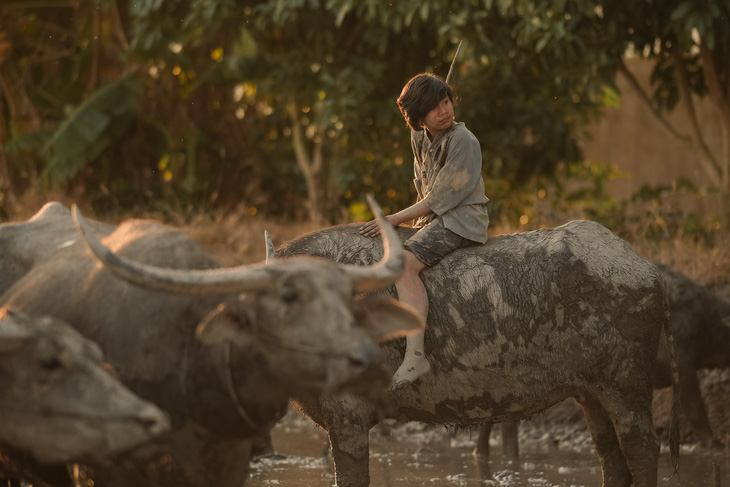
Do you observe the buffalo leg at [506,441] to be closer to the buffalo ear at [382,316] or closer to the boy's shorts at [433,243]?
the boy's shorts at [433,243]

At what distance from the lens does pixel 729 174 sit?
9.77 metres

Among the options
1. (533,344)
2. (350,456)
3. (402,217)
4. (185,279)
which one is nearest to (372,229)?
(402,217)

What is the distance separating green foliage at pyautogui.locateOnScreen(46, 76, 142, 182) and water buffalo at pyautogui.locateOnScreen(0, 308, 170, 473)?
9.72 metres

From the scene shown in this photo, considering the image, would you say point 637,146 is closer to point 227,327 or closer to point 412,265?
point 412,265

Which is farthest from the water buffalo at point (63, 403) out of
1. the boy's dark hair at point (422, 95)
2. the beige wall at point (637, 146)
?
the beige wall at point (637, 146)

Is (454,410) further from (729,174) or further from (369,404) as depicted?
(729,174)

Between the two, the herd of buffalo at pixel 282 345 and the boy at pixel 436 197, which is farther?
the boy at pixel 436 197

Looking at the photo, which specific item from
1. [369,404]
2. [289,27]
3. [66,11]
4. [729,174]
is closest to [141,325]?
[369,404]

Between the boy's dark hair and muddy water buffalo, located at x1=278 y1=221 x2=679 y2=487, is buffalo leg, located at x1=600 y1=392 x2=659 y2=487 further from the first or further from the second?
the boy's dark hair

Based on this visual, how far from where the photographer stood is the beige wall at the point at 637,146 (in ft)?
51.1

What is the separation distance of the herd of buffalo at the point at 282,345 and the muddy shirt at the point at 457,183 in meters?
0.16

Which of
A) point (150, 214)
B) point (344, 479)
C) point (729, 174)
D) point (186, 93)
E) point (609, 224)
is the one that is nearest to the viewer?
point (344, 479)

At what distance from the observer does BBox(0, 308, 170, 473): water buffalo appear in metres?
3.17

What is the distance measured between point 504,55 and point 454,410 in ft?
16.6
